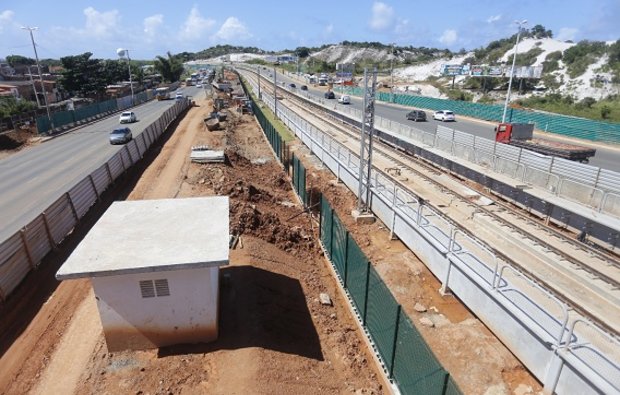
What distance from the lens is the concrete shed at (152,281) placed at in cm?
858

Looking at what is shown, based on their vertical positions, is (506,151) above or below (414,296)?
above

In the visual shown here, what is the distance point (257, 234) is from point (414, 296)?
6607 millimetres

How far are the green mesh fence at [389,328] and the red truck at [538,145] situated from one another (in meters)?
17.7

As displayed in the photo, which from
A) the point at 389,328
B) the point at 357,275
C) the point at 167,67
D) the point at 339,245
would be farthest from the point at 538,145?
the point at 167,67

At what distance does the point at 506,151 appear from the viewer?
22.7 metres

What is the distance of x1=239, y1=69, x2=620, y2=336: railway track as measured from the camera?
11.6 m

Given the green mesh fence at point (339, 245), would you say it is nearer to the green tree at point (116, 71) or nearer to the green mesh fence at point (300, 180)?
the green mesh fence at point (300, 180)

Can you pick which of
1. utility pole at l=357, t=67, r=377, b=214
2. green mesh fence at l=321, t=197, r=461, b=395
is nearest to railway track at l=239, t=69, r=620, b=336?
utility pole at l=357, t=67, r=377, b=214

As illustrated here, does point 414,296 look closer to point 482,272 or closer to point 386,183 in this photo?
point 482,272

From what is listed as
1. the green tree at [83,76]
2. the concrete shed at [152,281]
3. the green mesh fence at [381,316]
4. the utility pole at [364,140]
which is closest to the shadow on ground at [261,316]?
the concrete shed at [152,281]

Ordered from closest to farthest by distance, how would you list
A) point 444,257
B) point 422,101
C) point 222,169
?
point 444,257 → point 222,169 → point 422,101

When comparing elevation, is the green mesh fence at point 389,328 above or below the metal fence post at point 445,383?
below

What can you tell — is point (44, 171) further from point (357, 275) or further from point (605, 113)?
point (605, 113)

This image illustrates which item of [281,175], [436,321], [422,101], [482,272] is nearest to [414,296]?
[436,321]
